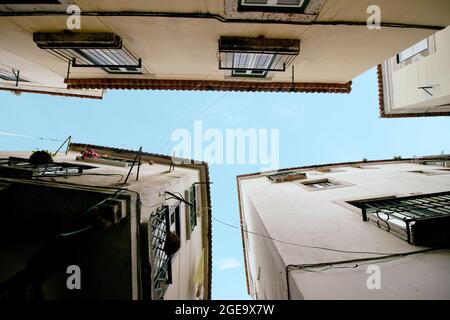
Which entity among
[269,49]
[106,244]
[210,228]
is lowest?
[210,228]

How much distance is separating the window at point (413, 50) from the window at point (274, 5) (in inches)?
361

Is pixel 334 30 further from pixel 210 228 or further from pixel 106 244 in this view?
pixel 210 228

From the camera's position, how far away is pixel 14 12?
206 inches

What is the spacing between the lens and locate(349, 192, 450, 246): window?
14.8 feet

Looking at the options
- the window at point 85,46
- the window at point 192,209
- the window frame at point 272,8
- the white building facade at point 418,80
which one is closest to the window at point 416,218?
the window frame at point 272,8

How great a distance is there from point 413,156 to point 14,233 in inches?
776

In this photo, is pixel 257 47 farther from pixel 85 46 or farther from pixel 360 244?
Result: pixel 360 244

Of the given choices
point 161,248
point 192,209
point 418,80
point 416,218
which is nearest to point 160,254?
point 161,248

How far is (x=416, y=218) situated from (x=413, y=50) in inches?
405

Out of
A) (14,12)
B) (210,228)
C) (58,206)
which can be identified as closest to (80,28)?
(14,12)

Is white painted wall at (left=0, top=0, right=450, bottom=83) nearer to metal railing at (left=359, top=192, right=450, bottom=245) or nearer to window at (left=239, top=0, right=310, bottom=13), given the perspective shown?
window at (left=239, top=0, right=310, bottom=13)

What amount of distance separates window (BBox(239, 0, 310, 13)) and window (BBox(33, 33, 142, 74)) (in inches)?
124

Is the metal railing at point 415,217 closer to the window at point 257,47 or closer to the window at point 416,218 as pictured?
the window at point 416,218
